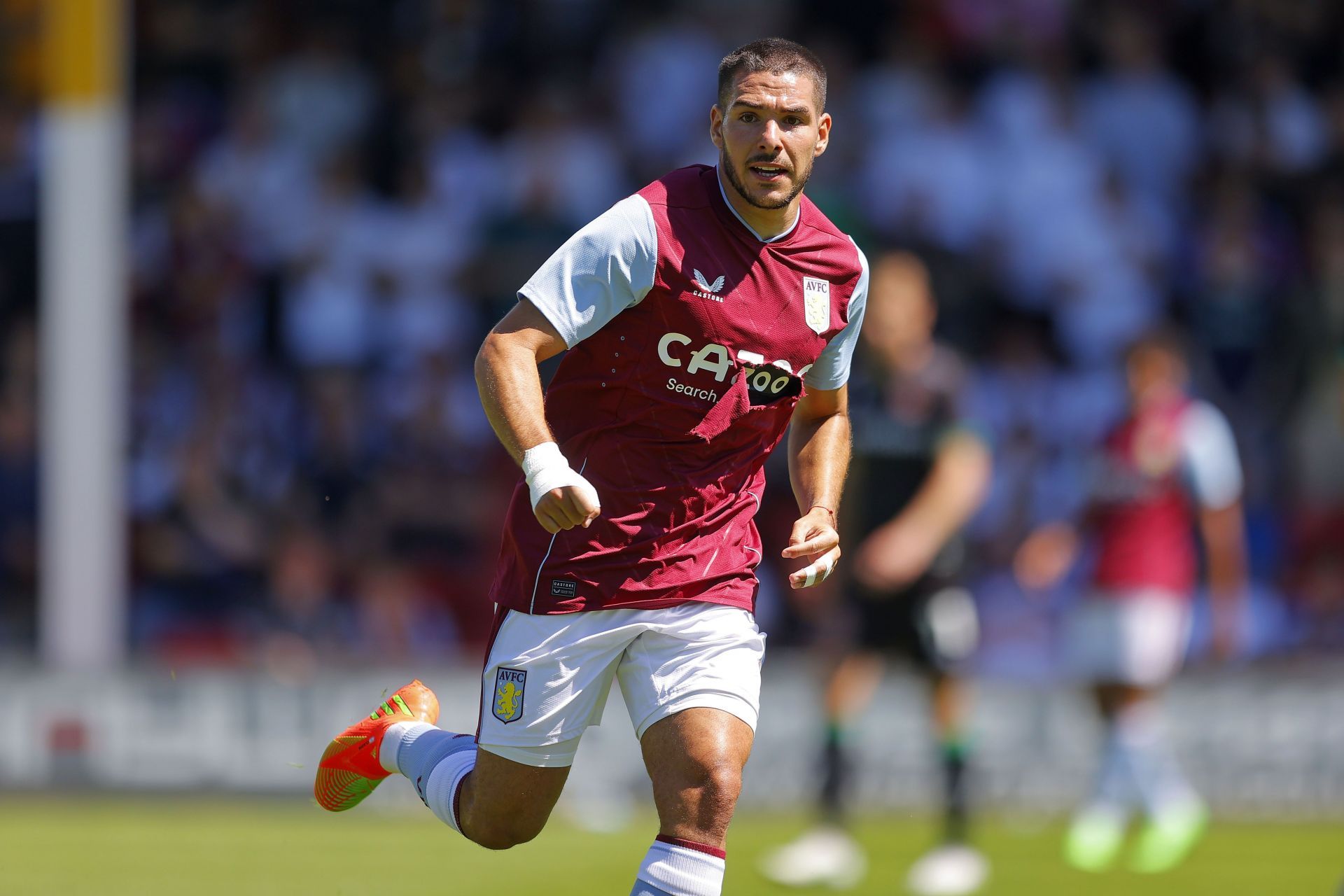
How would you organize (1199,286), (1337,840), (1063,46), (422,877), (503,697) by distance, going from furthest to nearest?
(1063,46)
(1199,286)
(1337,840)
(422,877)
(503,697)

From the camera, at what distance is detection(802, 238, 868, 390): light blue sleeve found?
→ 5.62 meters

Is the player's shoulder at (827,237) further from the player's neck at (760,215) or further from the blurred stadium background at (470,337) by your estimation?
the blurred stadium background at (470,337)

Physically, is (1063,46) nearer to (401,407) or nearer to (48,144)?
(401,407)

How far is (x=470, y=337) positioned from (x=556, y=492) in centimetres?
941

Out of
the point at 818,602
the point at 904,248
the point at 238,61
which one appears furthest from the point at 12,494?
the point at 904,248

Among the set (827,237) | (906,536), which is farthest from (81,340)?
(827,237)

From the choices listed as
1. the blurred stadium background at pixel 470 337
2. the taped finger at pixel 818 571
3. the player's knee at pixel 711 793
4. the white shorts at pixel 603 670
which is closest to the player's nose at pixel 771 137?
the taped finger at pixel 818 571

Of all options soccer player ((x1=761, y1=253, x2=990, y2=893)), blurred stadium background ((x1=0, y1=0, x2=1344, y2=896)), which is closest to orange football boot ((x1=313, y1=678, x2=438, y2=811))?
soccer player ((x1=761, y1=253, x2=990, y2=893))

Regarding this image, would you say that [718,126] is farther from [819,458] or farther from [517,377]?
[819,458]

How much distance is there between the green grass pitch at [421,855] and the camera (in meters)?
8.52

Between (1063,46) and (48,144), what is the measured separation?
25.4ft

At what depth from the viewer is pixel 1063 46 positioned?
1535cm

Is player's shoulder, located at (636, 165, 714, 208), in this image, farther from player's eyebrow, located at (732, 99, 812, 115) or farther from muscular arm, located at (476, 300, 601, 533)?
muscular arm, located at (476, 300, 601, 533)

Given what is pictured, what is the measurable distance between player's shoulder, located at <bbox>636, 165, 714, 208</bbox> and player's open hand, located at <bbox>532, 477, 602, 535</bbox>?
35.5 inches
